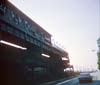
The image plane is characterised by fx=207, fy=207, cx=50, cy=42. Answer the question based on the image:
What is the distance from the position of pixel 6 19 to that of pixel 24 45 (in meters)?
8.65

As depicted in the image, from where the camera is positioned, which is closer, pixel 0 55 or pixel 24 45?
pixel 0 55

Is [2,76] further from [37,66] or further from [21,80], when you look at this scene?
[37,66]

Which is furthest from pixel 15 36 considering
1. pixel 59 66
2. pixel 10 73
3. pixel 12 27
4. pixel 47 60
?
pixel 59 66

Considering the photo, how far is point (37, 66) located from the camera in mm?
41062

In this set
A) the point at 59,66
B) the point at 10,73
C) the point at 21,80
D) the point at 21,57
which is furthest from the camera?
the point at 59,66

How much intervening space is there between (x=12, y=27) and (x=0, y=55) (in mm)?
3772

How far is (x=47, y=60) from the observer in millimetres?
47281

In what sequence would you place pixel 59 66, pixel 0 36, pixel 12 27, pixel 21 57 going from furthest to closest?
pixel 59 66, pixel 21 57, pixel 12 27, pixel 0 36

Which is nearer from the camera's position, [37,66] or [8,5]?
[8,5]

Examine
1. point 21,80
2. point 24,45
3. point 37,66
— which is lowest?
point 21,80

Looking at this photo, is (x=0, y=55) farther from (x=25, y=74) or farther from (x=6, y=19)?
(x=25, y=74)

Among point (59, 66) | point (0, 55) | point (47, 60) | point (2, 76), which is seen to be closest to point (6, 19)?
point (0, 55)

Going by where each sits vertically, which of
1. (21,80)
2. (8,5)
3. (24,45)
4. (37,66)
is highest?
(8,5)

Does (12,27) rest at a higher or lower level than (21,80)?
higher
